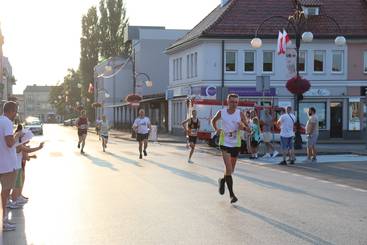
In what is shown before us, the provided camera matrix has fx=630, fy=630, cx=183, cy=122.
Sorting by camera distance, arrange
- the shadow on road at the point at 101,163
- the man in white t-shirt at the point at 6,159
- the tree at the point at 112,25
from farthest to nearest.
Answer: the tree at the point at 112,25
the shadow on road at the point at 101,163
the man in white t-shirt at the point at 6,159

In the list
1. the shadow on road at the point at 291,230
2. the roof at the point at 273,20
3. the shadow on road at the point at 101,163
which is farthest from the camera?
the roof at the point at 273,20

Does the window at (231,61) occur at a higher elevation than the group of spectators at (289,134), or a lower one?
higher

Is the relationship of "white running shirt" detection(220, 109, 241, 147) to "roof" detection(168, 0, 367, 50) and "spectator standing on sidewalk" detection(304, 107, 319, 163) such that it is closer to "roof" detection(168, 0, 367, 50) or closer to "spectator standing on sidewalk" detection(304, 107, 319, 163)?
"spectator standing on sidewalk" detection(304, 107, 319, 163)

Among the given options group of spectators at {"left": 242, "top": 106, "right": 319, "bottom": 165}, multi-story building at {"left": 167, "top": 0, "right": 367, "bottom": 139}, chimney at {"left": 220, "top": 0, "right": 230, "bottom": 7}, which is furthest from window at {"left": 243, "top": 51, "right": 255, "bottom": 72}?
group of spectators at {"left": 242, "top": 106, "right": 319, "bottom": 165}

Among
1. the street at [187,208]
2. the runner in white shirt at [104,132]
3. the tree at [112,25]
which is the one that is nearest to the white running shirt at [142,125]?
the runner in white shirt at [104,132]

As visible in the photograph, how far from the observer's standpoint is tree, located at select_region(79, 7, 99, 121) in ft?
260

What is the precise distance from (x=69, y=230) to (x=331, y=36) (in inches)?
1426

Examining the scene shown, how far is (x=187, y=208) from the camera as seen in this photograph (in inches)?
405

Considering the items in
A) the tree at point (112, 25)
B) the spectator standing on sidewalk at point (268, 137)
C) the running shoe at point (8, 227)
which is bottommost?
the running shoe at point (8, 227)

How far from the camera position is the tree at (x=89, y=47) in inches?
3125

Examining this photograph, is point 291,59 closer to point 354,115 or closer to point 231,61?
point 231,61

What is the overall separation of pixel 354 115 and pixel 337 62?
382 cm

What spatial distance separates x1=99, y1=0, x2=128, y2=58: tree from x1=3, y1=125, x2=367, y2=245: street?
61.2 meters

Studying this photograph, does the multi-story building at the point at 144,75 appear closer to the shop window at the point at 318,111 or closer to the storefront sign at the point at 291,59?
the shop window at the point at 318,111
